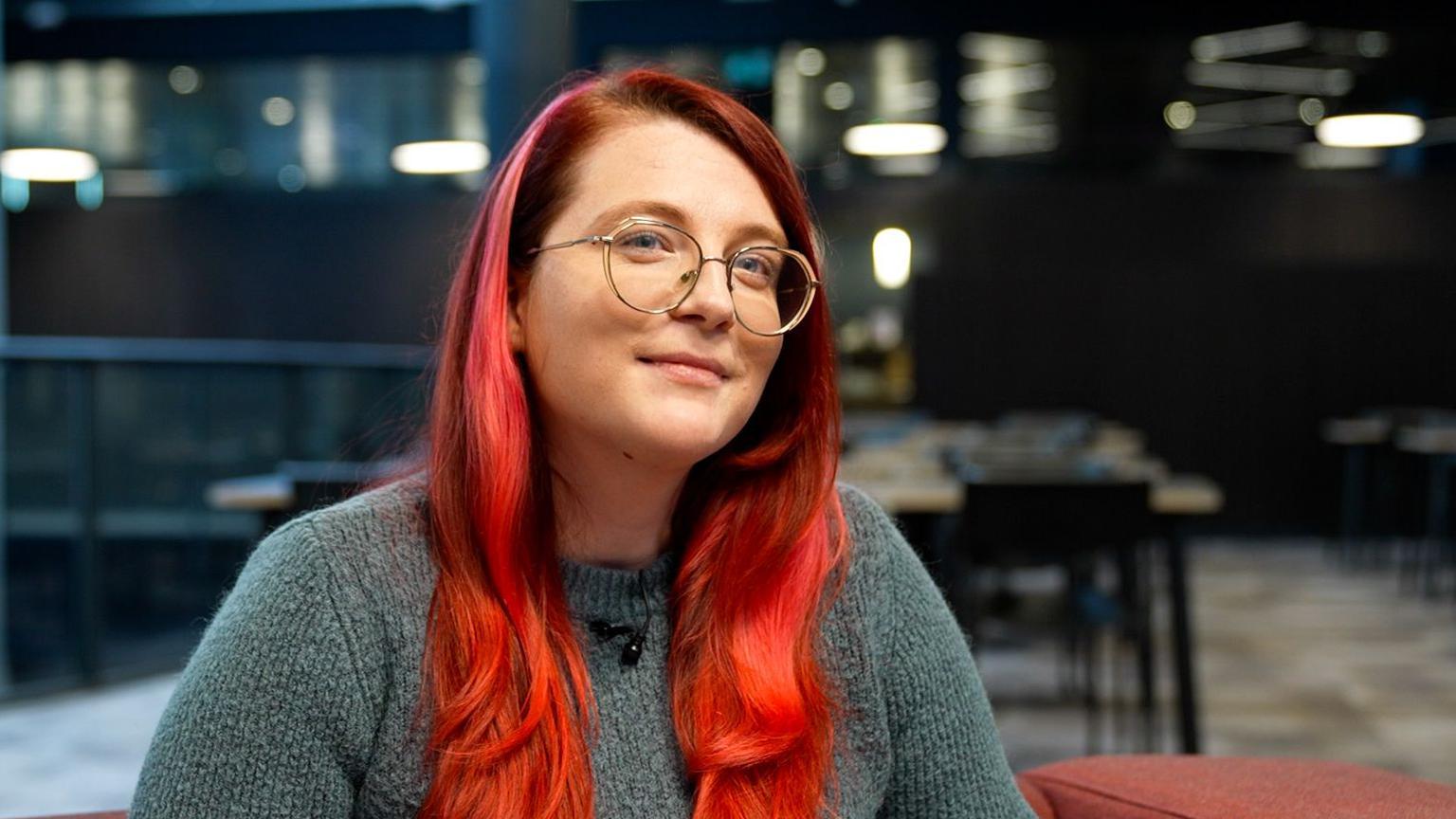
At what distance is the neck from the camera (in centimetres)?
121

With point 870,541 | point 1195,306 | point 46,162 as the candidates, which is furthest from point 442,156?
point 870,541

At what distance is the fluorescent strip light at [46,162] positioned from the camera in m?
10.1

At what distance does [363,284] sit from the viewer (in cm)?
1230

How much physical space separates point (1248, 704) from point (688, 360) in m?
4.39

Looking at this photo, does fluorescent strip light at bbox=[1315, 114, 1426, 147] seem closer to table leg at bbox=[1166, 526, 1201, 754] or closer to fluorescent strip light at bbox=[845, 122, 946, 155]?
fluorescent strip light at bbox=[845, 122, 946, 155]

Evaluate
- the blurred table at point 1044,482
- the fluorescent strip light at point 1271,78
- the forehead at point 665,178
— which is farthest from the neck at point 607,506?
the fluorescent strip light at point 1271,78

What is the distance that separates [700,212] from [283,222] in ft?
39.4

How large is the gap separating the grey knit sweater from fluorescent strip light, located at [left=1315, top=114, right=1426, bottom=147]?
317 inches

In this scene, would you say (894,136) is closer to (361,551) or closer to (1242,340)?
(1242,340)

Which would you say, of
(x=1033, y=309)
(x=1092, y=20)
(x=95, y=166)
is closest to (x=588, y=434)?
(x=1092, y=20)

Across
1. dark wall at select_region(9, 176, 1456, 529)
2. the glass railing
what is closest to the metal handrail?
the glass railing

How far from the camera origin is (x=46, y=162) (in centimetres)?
1028

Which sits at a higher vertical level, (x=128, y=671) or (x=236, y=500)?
(x=236, y=500)

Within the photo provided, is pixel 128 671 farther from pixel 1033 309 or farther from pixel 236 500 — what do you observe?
pixel 1033 309
